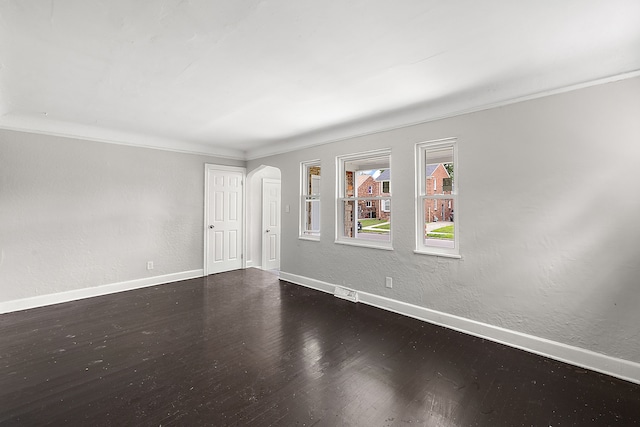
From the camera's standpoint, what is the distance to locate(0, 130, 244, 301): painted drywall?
367cm

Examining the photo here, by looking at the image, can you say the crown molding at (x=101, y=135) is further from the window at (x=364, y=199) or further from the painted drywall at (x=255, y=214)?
the window at (x=364, y=199)

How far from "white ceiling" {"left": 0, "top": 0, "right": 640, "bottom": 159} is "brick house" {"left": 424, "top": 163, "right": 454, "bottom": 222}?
0.66m

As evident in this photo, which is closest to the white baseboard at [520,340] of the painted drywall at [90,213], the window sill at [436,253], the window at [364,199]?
the window sill at [436,253]

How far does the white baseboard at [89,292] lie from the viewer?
3.66 meters

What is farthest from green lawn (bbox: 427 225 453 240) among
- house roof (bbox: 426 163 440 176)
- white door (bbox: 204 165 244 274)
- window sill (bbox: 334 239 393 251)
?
white door (bbox: 204 165 244 274)

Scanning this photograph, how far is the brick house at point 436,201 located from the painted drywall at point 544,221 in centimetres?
20

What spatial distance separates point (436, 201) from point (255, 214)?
4.02 m

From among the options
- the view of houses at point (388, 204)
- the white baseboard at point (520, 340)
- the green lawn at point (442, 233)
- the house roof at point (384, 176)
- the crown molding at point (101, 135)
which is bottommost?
the white baseboard at point (520, 340)

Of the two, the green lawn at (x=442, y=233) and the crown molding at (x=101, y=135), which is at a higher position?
the crown molding at (x=101, y=135)

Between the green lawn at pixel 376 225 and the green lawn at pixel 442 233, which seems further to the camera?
the green lawn at pixel 376 225

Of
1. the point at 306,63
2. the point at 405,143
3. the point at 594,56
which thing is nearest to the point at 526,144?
the point at 594,56

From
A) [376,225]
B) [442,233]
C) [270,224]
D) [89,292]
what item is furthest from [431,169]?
[89,292]

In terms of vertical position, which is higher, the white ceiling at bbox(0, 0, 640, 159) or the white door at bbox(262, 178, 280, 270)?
the white ceiling at bbox(0, 0, 640, 159)

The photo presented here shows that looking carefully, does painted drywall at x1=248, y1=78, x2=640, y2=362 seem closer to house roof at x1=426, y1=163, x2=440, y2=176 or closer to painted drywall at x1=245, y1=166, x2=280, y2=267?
house roof at x1=426, y1=163, x2=440, y2=176
